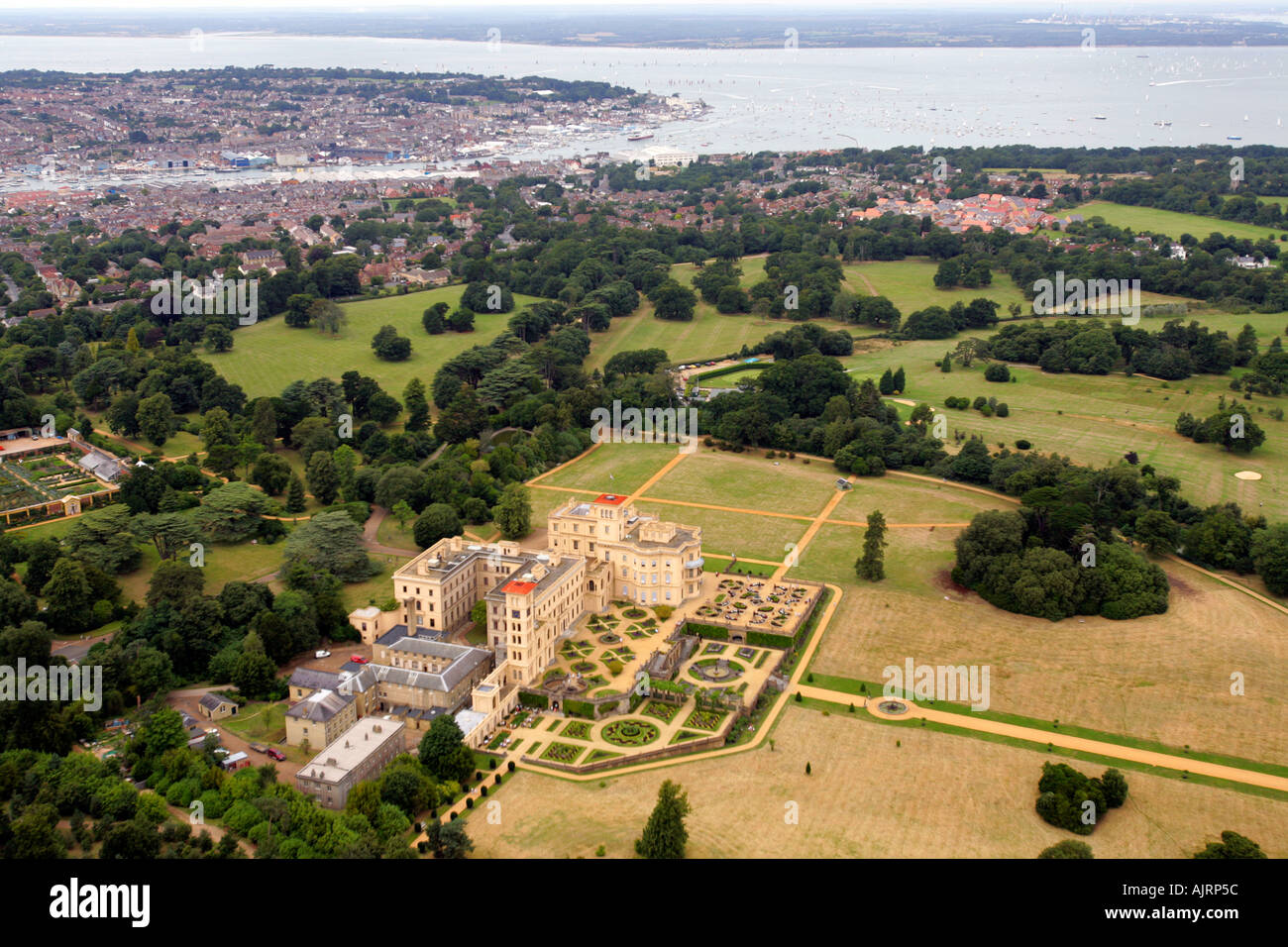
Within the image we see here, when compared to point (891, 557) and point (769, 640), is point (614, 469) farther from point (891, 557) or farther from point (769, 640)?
point (769, 640)

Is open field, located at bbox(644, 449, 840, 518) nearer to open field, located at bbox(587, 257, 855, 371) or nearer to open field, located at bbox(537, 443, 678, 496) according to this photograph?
open field, located at bbox(537, 443, 678, 496)

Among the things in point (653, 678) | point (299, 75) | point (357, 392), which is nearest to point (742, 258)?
point (357, 392)

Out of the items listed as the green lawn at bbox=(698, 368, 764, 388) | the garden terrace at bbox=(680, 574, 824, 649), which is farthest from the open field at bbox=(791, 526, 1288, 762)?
the green lawn at bbox=(698, 368, 764, 388)

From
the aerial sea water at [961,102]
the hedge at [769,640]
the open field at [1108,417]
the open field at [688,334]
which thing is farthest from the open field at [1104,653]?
the aerial sea water at [961,102]

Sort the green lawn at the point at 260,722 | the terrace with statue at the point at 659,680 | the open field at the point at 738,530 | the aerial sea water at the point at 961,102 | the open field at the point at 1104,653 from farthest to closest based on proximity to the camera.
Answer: the aerial sea water at the point at 961,102, the open field at the point at 738,530, the open field at the point at 1104,653, the green lawn at the point at 260,722, the terrace with statue at the point at 659,680

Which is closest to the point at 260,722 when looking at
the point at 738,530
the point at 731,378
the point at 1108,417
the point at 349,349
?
the point at 738,530

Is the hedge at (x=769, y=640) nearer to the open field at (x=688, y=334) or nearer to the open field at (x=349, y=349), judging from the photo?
the open field at (x=349, y=349)
